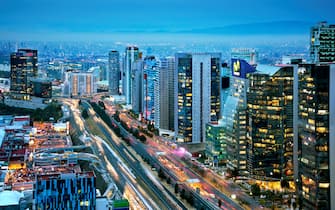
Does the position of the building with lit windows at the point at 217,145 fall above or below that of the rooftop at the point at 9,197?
above

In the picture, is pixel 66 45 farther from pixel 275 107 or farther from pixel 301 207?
pixel 301 207

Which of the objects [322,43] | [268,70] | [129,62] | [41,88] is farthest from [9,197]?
[129,62]

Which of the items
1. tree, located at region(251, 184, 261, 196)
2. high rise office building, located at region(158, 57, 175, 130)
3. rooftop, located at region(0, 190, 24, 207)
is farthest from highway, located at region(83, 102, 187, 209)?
rooftop, located at region(0, 190, 24, 207)

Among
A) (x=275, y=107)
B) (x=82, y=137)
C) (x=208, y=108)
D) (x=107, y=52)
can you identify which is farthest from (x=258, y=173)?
(x=107, y=52)

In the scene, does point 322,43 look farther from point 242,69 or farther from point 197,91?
point 242,69

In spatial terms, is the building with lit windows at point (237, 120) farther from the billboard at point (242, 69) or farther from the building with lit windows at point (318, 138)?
the building with lit windows at point (318, 138)

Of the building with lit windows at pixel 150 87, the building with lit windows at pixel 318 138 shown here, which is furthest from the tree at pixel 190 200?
the building with lit windows at pixel 150 87

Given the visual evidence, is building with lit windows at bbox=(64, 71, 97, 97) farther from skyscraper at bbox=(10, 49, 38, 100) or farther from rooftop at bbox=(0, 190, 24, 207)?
rooftop at bbox=(0, 190, 24, 207)
